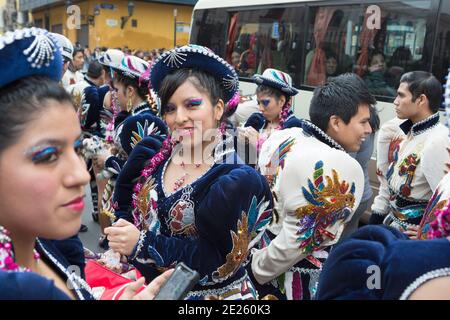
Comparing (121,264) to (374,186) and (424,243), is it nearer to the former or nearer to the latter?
(424,243)

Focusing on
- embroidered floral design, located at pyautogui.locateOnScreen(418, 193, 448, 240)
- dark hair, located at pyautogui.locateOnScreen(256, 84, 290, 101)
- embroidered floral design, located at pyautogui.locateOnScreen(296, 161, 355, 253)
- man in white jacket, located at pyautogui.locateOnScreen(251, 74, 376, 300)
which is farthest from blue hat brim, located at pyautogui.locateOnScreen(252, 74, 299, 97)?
embroidered floral design, located at pyautogui.locateOnScreen(418, 193, 448, 240)

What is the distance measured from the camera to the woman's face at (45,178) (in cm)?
109

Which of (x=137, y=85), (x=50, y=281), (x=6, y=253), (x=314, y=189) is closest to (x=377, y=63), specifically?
(x=137, y=85)

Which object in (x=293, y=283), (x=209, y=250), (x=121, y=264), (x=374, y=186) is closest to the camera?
(x=209, y=250)

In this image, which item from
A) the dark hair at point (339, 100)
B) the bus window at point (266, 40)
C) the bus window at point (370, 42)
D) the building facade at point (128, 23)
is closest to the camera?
the dark hair at point (339, 100)

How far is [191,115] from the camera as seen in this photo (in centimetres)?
210

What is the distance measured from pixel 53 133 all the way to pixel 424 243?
95 centimetres

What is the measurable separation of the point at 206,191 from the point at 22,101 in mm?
959

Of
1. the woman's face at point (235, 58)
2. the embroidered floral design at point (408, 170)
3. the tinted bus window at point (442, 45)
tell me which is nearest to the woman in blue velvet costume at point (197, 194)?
the embroidered floral design at point (408, 170)

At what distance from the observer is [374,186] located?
5.77 metres

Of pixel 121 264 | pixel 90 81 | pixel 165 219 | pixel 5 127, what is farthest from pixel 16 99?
pixel 90 81

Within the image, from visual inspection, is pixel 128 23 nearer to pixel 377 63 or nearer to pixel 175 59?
pixel 377 63

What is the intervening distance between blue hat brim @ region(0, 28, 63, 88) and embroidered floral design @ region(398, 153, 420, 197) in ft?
9.73

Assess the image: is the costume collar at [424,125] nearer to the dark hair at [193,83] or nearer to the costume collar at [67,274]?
the dark hair at [193,83]
